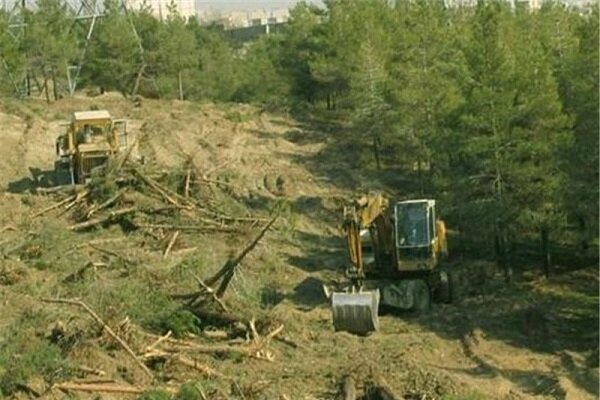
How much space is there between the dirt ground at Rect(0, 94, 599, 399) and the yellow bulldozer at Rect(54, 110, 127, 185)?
132 centimetres

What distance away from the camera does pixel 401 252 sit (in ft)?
74.2

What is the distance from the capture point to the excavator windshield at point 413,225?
22.5 metres

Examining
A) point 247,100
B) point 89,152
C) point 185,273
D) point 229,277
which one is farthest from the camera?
point 247,100

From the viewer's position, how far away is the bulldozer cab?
887 inches

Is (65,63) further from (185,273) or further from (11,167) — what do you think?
(185,273)

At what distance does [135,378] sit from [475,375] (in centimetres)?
569

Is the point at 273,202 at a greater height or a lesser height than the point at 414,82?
lesser

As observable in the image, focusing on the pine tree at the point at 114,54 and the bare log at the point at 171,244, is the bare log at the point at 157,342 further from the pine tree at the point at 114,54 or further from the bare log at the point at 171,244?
the pine tree at the point at 114,54

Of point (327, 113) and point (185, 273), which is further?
point (327, 113)

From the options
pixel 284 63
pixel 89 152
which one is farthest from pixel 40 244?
pixel 284 63

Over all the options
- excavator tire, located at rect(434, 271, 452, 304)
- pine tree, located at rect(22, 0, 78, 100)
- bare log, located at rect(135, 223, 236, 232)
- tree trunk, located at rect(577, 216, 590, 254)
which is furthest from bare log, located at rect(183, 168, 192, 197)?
pine tree, located at rect(22, 0, 78, 100)

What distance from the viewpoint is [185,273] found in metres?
23.0

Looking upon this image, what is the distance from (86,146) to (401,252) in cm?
1217

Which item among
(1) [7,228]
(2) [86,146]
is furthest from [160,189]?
(1) [7,228]
